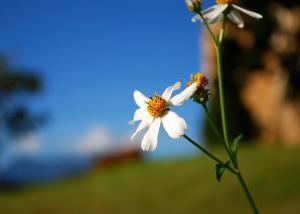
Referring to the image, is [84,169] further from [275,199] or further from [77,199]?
[275,199]

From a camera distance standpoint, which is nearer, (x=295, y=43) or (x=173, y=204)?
(x=173, y=204)

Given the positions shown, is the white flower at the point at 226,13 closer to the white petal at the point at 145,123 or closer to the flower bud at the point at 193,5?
the flower bud at the point at 193,5

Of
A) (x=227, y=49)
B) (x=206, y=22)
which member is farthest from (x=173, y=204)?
(x=206, y=22)

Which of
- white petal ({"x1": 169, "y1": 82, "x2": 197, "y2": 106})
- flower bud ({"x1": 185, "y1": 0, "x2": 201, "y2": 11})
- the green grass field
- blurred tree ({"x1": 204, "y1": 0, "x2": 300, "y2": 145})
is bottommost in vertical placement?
white petal ({"x1": 169, "y1": 82, "x2": 197, "y2": 106})

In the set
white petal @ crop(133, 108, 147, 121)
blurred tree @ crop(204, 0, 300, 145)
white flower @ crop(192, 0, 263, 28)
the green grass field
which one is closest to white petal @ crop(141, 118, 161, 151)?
white petal @ crop(133, 108, 147, 121)

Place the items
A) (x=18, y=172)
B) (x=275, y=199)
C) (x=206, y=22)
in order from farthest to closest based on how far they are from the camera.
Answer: (x=18, y=172), (x=275, y=199), (x=206, y=22)

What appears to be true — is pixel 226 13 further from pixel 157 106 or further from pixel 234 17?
pixel 157 106

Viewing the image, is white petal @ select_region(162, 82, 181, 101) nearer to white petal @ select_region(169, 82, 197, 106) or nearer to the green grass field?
white petal @ select_region(169, 82, 197, 106)
